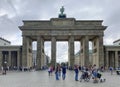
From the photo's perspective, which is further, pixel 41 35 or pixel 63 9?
pixel 63 9

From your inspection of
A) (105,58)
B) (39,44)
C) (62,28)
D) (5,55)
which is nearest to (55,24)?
(62,28)

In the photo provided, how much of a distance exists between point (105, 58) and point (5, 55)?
41445mm

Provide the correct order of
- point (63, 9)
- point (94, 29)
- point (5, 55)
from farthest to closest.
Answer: point (5, 55) → point (63, 9) → point (94, 29)

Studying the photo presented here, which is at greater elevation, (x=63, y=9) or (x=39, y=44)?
(x=63, y=9)

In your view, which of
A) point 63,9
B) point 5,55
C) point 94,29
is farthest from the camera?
point 5,55

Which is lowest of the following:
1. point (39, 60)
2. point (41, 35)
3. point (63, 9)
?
point (39, 60)

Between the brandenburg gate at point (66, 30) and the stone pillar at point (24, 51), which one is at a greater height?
the brandenburg gate at point (66, 30)

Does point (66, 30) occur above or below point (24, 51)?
above

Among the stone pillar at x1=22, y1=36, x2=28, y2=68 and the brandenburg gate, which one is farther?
the stone pillar at x1=22, y1=36, x2=28, y2=68

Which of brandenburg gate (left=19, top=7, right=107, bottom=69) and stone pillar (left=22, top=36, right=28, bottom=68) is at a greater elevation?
brandenburg gate (left=19, top=7, right=107, bottom=69)

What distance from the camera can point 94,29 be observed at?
90.9 metres

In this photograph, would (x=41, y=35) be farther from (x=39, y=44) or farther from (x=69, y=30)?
(x=69, y=30)

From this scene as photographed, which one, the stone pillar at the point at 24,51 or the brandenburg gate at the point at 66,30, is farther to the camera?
the stone pillar at the point at 24,51

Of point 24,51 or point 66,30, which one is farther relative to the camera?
point 24,51
